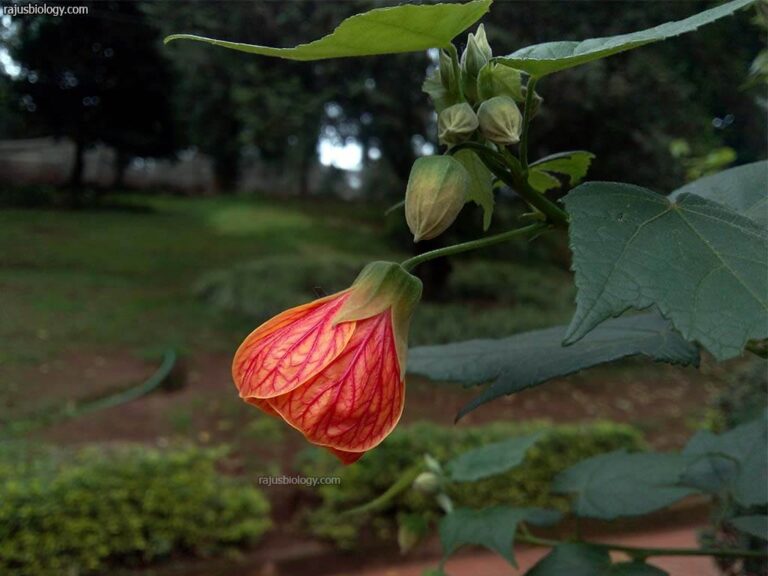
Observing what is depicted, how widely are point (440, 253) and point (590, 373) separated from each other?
3523 mm

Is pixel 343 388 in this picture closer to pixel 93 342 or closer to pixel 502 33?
pixel 502 33

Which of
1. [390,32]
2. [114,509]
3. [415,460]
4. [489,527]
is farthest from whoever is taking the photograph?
[415,460]

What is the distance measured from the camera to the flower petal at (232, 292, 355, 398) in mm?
309

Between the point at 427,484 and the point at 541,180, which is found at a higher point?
the point at 541,180

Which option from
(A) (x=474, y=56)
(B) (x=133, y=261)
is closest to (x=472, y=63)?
(A) (x=474, y=56)

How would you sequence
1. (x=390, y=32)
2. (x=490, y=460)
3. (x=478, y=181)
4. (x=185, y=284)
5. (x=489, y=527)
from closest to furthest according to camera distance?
(x=390, y=32) < (x=478, y=181) < (x=489, y=527) < (x=490, y=460) < (x=185, y=284)

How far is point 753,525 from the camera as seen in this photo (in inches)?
21.3

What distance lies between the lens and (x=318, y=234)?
220 inches

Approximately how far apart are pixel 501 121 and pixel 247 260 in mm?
4852

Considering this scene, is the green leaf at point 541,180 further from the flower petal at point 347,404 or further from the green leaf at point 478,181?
the flower petal at point 347,404

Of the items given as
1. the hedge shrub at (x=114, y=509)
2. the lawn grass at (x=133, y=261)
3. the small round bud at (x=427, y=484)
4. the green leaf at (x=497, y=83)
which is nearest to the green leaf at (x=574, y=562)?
the small round bud at (x=427, y=484)

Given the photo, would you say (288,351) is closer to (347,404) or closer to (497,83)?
(347,404)

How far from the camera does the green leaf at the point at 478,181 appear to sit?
375 millimetres

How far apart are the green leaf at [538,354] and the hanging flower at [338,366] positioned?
86 millimetres
